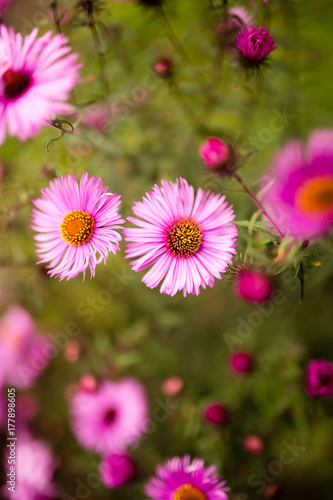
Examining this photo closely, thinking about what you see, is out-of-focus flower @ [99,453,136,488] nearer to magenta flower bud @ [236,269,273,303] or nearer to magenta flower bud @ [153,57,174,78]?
magenta flower bud @ [236,269,273,303]

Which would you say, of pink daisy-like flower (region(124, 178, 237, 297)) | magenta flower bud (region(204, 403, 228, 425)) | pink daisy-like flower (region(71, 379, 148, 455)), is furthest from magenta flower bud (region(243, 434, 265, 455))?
pink daisy-like flower (region(124, 178, 237, 297))

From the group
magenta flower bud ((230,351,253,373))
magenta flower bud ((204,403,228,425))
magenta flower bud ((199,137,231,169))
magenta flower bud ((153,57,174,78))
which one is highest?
magenta flower bud ((153,57,174,78))

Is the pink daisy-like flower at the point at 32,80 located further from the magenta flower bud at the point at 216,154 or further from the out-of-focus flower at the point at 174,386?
the out-of-focus flower at the point at 174,386

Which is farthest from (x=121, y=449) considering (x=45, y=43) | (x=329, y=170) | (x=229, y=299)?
(x=45, y=43)

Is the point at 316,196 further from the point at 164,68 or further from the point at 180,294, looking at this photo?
the point at 180,294

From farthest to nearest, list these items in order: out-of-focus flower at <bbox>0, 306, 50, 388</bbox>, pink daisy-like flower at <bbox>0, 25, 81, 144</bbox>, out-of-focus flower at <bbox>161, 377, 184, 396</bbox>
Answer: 1. out-of-focus flower at <bbox>0, 306, 50, 388</bbox>
2. out-of-focus flower at <bbox>161, 377, 184, 396</bbox>
3. pink daisy-like flower at <bbox>0, 25, 81, 144</bbox>

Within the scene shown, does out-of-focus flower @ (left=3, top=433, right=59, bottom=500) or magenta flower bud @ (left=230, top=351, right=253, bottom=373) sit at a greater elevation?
magenta flower bud @ (left=230, top=351, right=253, bottom=373)

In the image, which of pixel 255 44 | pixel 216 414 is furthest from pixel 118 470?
pixel 255 44

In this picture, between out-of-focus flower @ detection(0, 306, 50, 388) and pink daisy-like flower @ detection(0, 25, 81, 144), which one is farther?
out-of-focus flower @ detection(0, 306, 50, 388)
